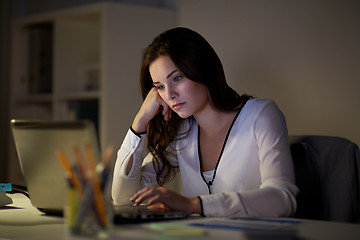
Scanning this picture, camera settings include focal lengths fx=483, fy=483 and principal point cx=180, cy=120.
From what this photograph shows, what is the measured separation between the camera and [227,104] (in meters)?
1.85

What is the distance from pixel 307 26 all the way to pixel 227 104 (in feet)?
2.52

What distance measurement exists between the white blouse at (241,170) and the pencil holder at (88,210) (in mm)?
430

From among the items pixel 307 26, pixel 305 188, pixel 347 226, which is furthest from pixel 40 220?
pixel 307 26

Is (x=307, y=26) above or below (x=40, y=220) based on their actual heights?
above

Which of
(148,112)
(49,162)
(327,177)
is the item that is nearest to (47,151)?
(49,162)

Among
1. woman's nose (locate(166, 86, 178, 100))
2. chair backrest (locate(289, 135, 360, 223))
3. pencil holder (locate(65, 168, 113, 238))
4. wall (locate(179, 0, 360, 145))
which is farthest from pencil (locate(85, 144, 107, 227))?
wall (locate(179, 0, 360, 145))

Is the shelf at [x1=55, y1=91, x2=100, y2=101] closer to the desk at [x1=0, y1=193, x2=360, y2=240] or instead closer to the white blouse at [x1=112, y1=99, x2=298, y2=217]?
the white blouse at [x1=112, y1=99, x2=298, y2=217]

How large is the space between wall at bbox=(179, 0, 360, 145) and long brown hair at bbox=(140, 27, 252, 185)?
578mm

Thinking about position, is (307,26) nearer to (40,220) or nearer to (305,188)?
(305,188)

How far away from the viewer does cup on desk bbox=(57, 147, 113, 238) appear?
3.00 ft

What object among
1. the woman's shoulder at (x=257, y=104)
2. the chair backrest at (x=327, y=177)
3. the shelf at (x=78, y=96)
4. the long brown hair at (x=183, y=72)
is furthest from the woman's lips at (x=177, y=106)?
the shelf at (x=78, y=96)

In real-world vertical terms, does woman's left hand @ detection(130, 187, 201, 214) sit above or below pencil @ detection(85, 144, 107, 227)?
below

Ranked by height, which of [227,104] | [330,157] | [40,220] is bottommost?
[40,220]

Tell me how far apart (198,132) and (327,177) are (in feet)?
1.78
